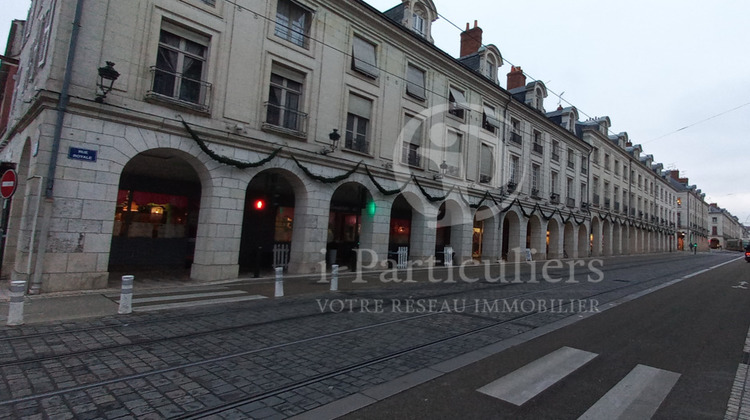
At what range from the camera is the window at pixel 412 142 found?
16656 mm

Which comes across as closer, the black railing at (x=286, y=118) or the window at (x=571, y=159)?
the black railing at (x=286, y=118)

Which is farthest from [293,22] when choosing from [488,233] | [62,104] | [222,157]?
[488,233]

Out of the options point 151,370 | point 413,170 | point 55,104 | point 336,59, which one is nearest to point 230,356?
point 151,370

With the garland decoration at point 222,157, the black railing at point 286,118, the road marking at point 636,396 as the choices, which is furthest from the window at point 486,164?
the road marking at point 636,396

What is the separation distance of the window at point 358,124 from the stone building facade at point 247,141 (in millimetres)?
60

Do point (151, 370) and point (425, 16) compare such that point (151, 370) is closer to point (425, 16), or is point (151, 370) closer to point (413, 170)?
point (413, 170)

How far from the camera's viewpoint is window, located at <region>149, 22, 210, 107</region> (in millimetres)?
10203

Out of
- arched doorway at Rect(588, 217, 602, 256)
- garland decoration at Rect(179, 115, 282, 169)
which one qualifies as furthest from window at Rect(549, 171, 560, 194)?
garland decoration at Rect(179, 115, 282, 169)

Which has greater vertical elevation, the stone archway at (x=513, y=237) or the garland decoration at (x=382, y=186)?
the garland decoration at (x=382, y=186)

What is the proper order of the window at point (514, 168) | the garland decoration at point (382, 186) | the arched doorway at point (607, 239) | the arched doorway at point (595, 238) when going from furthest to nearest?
the arched doorway at point (607, 239) < the arched doorway at point (595, 238) < the window at point (514, 168) < the garland decoration at point (382, 186)

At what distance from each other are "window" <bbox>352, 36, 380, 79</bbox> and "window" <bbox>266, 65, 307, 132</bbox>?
2.69m

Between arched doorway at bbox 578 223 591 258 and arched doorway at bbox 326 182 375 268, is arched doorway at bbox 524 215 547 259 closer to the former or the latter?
arched doorway at bbox 578 223 591 258

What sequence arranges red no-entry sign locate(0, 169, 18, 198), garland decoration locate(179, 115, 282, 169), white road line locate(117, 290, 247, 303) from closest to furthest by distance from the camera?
red no-entry sign locate(0, 169, 18, 198) < white road line locate(117, 290, 247, 303) < garland decoration locate(179, 115, 282, 169)

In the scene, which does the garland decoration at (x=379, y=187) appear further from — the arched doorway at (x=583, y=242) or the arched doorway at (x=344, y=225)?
the arched doorway at (x=583, y=242)
